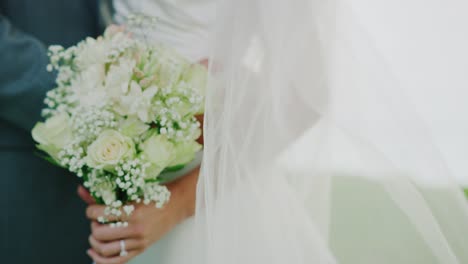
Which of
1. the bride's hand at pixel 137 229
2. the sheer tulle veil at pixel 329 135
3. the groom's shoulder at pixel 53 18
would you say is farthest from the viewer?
the groom's shoulder at pixel 53 18

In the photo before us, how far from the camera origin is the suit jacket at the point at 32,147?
49.8 inches

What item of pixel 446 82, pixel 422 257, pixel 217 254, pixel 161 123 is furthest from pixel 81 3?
pixel 422 257

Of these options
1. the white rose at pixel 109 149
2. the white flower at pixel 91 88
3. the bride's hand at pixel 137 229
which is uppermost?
the white flower at pixel 91 88

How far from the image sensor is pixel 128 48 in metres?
1.17

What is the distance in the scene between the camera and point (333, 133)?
3.29 feet

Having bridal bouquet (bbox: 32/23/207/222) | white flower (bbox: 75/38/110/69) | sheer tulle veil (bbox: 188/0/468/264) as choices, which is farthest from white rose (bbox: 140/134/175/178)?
white flower (bbox: 75/38/110/69)

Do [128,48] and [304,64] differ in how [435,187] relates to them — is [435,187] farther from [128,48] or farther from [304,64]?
[128,48]

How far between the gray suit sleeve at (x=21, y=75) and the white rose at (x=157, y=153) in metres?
0.41

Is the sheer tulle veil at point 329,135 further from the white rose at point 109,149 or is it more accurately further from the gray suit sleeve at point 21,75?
the gray suit sleeve at point 21,75

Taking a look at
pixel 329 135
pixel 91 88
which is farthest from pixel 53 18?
pixel 329 135

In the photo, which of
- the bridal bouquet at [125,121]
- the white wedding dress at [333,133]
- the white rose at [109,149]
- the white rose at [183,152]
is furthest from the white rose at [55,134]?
the white wedding dress at [333,133]

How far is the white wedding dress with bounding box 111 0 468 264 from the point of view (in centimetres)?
96

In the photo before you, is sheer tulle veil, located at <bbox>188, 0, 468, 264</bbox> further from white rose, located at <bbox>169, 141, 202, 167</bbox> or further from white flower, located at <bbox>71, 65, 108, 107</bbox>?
white flower, located at <bbox>71, 65, 108, 107</bbox>

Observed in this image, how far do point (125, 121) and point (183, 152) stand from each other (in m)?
0.15
